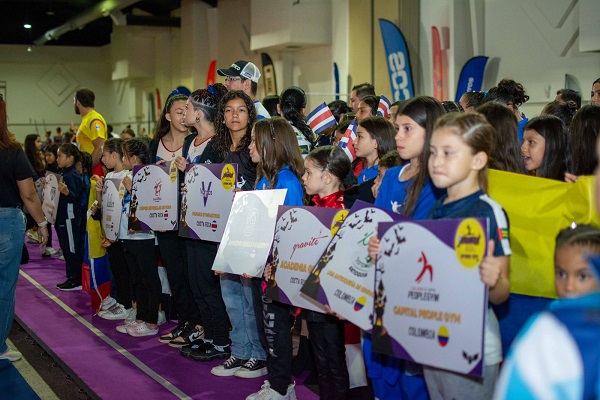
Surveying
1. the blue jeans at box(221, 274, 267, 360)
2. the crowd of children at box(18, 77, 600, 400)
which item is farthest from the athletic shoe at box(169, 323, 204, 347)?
the blue jeans at box(221, 274, 267, 360)

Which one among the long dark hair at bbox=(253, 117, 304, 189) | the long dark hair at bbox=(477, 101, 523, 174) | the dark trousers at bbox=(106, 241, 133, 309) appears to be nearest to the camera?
the long dark hair at bbox=(477, 101, 523, 174)

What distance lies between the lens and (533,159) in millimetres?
3402

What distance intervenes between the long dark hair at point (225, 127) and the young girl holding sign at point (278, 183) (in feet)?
1.60

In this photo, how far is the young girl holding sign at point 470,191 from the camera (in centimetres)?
241

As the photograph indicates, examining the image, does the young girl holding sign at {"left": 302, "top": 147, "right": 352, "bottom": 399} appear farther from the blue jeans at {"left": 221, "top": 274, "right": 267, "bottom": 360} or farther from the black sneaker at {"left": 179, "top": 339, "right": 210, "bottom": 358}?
the black sneaker at {"left": 179, "top": 339, "right": 210, "bottom": 358}

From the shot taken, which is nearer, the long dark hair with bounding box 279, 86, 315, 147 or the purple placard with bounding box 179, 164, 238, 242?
the purple placard with bounding box 179, 164, 238, 242

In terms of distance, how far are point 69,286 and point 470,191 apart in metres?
5.91

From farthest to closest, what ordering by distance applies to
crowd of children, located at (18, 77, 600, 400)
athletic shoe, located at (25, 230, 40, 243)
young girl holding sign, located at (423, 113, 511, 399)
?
athletic shoe, located at (25, 230, 40, 243) → young girl holding sign, located at (423, 113, 511, 399) → crowd of children, located at (18, 77, 600, 400)

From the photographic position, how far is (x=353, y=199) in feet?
12.9

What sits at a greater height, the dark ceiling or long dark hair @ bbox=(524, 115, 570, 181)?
the dark ceiling

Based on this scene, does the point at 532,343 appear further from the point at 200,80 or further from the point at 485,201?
the point at 200,80

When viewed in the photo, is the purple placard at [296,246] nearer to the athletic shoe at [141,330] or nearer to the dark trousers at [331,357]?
the dark trousers at [331,357]

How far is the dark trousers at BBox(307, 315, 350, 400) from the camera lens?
3.50 m

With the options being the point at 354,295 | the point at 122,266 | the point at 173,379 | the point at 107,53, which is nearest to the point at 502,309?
the point at 354,295
